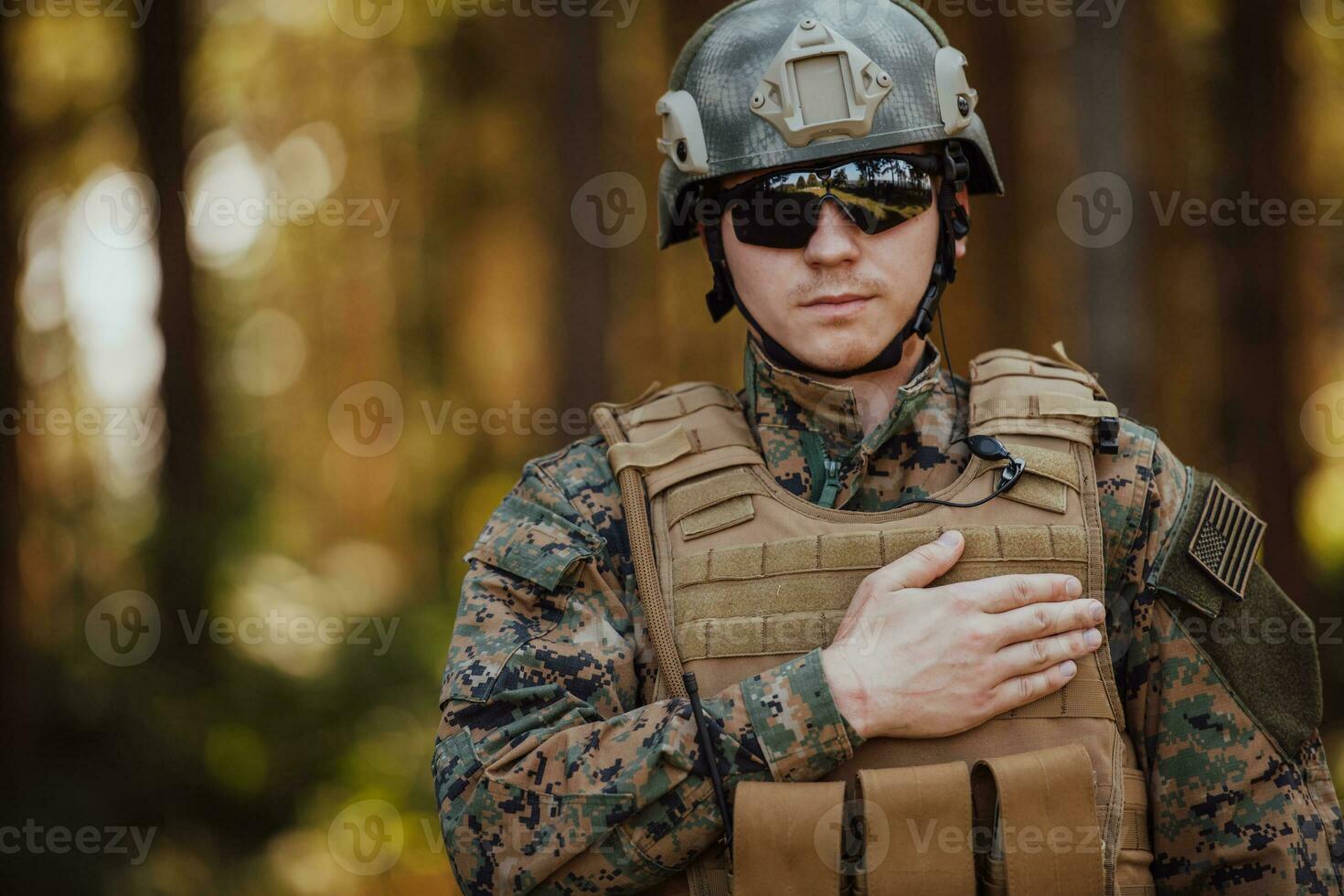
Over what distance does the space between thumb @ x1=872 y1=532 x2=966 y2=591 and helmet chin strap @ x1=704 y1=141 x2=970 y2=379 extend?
44 centimetres

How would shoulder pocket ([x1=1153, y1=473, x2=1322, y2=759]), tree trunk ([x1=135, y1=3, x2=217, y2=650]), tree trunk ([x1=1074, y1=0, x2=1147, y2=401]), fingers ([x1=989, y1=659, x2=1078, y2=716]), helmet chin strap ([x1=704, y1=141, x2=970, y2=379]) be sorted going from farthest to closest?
tree trunk ([x1=135, y1=3, x2=217, y2=650]) → tree trunk ([x1=1074, y1=0, x2=1147, y2=401]) → helmet chin strap ([x1=704, y1=141, x2=970, y2=379]) → shoulder pocket ([x1=1153, y1=473, x2=1322, y2=759]) → fingers ([x1=989, y1=659, x2=1078, y2=716])

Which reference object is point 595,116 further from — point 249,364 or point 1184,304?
point 1184,304

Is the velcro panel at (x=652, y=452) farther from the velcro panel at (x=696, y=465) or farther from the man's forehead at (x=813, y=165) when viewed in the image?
the man's forehead at (x=813, y=165)

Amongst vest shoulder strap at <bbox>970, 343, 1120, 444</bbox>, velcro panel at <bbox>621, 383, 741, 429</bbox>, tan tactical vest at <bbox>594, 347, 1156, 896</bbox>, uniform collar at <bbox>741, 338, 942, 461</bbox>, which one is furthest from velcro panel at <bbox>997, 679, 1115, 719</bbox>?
velcro panel at <bbox>621, 383, 741, 429</bbox>

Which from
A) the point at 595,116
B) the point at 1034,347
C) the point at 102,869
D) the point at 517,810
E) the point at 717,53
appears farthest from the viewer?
the point at 595,116

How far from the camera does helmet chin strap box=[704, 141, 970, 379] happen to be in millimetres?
2281

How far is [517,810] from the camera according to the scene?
6.17 ft

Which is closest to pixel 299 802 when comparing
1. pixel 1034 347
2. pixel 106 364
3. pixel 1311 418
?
pixel 106 364

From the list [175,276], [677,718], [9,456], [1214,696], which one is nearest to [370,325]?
[175,276]

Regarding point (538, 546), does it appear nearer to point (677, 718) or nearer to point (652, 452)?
point (652, 452)

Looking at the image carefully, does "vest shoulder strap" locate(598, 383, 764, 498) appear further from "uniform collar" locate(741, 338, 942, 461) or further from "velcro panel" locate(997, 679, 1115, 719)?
"velcro panel" locate(997, 679, 1115, 719)

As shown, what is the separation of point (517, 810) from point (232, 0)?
8258 millimetres

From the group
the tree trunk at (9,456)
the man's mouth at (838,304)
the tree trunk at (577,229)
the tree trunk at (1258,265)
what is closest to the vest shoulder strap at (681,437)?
the man's mouth at (838,304)

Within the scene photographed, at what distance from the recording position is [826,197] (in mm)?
2182
